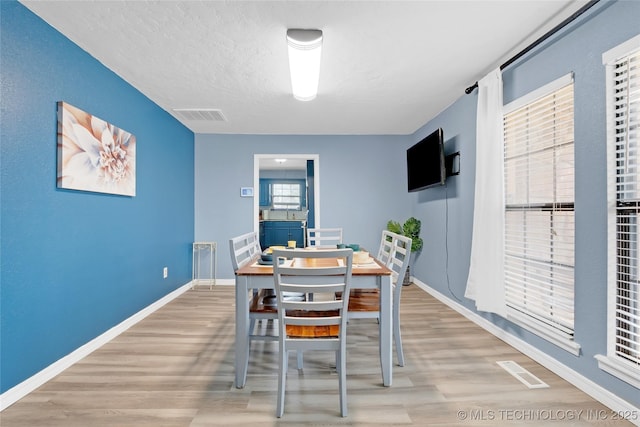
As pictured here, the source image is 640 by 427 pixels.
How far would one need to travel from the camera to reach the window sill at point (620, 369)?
5.13 ft

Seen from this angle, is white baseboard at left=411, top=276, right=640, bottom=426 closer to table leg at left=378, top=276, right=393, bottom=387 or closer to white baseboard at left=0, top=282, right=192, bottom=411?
table leg at left=378, top=276, right=393, bottom=387

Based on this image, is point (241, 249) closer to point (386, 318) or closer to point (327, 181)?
point (386, 318)

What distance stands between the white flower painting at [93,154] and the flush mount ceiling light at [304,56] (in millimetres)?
1673

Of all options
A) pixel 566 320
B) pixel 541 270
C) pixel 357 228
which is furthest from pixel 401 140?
pixel 566 320

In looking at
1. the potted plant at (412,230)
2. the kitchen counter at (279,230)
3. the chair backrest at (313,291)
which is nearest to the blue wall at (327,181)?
the potted plant at (412,230)

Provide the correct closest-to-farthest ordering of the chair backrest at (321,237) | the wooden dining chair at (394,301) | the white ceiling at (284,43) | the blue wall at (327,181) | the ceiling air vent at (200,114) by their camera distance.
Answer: the white ceiling at (284,43), the wooden dining chair at (394,301), the chair backrest at (321,237), the ceiling air vent at (200,114), the blue wall at (327,181)

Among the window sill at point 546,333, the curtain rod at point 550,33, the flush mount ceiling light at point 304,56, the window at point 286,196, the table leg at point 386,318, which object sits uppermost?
the curtain rod at point 550,33

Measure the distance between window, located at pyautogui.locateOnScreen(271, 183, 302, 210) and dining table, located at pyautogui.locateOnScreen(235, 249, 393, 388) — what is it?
6617mm

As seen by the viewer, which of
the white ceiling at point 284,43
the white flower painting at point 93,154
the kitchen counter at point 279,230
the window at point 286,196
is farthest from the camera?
the window at point 286,196

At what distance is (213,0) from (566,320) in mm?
3098

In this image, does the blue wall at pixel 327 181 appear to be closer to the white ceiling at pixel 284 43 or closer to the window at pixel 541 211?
the white ceiling at pixel 284 43

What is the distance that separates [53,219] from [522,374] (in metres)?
3.43

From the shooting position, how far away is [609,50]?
1.70 meters

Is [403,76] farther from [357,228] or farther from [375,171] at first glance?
[357,228]
